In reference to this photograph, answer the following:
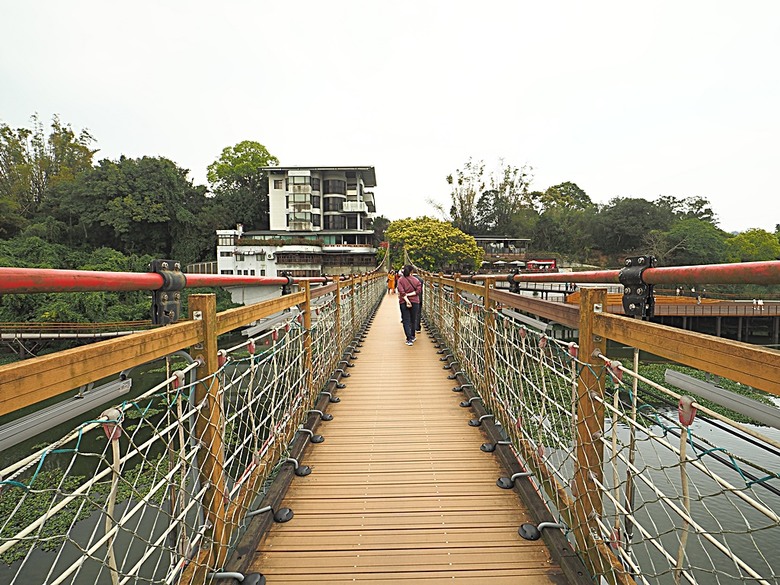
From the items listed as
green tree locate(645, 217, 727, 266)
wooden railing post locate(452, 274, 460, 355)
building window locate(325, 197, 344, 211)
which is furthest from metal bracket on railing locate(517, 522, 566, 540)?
building window locate(325, 197, 344, 211)

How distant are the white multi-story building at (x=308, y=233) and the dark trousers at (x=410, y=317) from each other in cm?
2059

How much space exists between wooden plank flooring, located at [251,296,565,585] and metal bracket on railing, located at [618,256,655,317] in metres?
0.93

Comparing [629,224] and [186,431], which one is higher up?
[629,224]

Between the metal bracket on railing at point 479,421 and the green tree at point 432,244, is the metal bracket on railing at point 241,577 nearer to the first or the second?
the metal bracket on railing at point 479,421

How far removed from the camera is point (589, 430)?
1454 millimetres

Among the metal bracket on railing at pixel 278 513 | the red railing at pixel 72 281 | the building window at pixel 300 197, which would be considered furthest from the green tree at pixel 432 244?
the red railing at pixel 72 281

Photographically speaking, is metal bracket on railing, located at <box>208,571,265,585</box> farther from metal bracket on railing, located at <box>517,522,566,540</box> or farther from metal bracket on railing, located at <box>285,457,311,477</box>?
metal bracket on railing, located at <box>517,522,566,540</box>

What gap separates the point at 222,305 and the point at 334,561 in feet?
72.8

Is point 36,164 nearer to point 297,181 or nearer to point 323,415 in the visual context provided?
point 297,181

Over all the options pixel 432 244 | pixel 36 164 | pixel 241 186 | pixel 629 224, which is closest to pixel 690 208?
pixel 629 224

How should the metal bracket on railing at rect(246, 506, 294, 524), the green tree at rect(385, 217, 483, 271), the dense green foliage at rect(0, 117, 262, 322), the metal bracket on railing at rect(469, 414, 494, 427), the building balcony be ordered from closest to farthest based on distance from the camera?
the metal bracket on railing at rect(246, 506, 294, 524) < the metal bracket on railing at rect(469, 414, 494, 427) < the green tree at rect(385, 217, 483, 271) < the dense green foliage at rect(0, 117, 262, 322) < the building balcony

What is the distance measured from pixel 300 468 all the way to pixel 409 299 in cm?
336

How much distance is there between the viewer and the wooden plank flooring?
1480mm

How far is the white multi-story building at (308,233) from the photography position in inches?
1053
